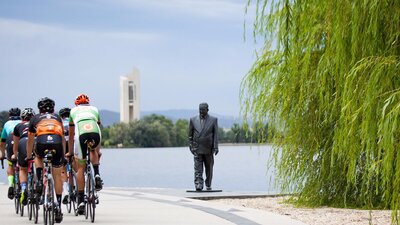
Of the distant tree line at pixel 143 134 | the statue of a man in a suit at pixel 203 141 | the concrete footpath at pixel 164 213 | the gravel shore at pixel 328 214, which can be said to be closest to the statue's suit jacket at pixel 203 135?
the statue of a man in a suit at pixel 203 141

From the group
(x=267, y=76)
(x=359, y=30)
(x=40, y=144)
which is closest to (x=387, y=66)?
(x=359, y=30)

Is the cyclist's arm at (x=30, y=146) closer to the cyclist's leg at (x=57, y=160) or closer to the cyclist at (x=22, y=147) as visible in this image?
the cyclist's leg at (x=57, y=160)

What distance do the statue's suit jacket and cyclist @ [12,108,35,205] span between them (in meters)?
6.38

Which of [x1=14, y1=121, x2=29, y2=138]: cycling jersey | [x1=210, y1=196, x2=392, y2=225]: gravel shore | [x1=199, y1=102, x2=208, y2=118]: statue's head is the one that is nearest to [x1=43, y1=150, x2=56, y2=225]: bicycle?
[x1=14, y1=121, x2=29, y2=138]: cycling jersey

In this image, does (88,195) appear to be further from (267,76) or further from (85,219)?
(267,76)

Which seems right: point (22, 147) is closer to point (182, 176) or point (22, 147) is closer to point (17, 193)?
point (17, 193)

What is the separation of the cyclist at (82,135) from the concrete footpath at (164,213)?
1.96 ft

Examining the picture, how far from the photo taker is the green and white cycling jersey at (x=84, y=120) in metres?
14.5

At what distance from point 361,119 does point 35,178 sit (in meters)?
5.00

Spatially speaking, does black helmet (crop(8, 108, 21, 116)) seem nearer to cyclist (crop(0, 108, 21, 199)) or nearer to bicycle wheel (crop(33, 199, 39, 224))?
cyclist (crop(0, 108, 21, 199))

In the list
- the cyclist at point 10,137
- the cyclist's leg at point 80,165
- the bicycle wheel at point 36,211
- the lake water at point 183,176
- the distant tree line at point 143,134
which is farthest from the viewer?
the distant tree line at point 143,134

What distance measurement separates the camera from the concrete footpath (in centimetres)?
1468

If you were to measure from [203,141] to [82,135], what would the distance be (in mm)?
7279

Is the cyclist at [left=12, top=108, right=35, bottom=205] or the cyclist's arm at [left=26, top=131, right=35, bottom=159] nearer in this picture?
the cyclist's arm at [left=26, top=131, right=35, bottom=159]
